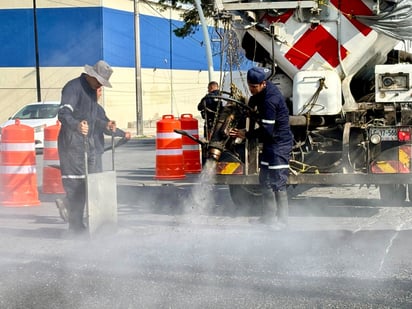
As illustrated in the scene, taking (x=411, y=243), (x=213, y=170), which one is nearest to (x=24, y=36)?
(x=213, y=170)

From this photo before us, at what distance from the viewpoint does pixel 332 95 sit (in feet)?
30.1

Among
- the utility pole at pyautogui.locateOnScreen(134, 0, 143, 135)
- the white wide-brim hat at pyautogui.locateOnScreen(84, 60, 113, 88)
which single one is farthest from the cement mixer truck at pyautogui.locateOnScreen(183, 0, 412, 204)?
the utility pole at pyautogui.locateOnScreen(134, 0, 143, 135)

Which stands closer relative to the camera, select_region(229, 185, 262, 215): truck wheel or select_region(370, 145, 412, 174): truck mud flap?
select_region(370, 145, 412, 174): truck mud flap

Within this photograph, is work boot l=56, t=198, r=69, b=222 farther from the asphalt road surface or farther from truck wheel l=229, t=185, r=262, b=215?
truck wheel l=229, t=185, r=262, b=215

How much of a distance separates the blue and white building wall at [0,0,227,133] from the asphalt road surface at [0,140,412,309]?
1017 inches

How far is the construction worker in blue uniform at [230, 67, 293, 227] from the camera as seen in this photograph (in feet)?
27.4

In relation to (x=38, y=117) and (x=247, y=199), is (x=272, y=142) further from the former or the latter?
(x=38, y=117)

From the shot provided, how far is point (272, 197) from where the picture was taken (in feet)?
27.8

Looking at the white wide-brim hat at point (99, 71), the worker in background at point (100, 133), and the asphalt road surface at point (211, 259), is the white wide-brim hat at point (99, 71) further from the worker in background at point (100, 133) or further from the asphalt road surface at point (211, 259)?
the asphalt road surface at point (211, 259)

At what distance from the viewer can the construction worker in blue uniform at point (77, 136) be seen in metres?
8.26

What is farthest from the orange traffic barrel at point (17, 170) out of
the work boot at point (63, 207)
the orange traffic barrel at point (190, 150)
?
the orange traffic barrel at point (190, 150)

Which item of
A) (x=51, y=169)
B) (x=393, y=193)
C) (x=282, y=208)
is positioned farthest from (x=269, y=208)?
(x=51, y=169)

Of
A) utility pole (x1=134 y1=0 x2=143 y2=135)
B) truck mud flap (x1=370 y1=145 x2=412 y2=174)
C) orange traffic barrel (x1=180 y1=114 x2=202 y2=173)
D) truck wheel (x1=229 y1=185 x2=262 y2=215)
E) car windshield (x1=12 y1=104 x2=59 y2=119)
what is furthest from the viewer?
utility pole (x1=134 y1=0 x2=143 y2=135)

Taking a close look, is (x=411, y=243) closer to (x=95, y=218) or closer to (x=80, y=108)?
(x=95, y=218)
